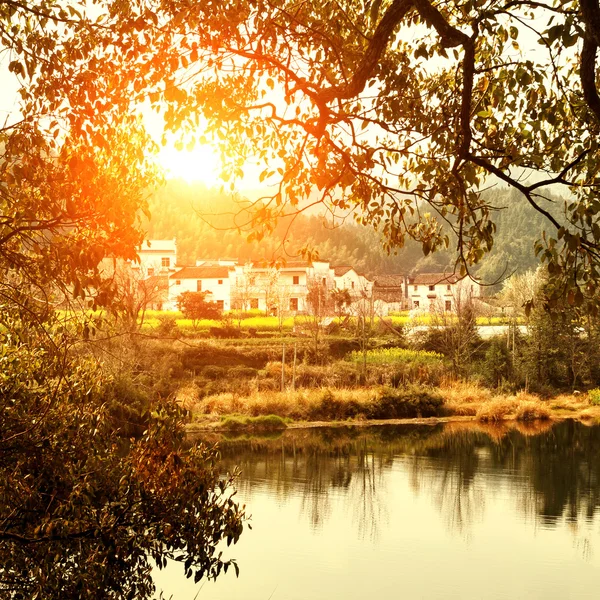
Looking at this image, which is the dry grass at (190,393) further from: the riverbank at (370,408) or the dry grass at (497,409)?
the dry grass at (497,409)

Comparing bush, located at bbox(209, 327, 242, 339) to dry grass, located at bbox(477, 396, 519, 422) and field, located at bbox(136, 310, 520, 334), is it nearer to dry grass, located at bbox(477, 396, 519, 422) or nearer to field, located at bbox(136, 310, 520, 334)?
field, located at bbox(136, 310, 520, 334)

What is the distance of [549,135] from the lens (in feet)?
20.8

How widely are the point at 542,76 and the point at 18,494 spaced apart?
423 cm

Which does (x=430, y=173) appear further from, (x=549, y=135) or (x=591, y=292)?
(x=591, y=292)

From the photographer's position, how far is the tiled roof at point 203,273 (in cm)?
5734

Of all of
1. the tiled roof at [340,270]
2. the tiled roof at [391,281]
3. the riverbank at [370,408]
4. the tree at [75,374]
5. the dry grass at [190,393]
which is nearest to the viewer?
the tree at [75,374]

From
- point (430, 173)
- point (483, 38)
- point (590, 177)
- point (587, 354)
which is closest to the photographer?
point (590, 177)

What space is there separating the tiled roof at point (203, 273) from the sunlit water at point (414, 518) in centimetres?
3208

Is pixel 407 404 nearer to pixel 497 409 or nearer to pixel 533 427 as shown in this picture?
pixel 497 409

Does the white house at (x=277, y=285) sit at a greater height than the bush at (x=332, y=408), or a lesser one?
greater

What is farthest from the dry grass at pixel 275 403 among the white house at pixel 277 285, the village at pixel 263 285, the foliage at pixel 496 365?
the white house at pixel 277 285

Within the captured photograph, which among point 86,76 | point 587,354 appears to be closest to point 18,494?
point 86,76

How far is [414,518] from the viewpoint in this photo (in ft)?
56.4

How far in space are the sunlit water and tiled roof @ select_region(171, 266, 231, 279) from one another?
3208cm
